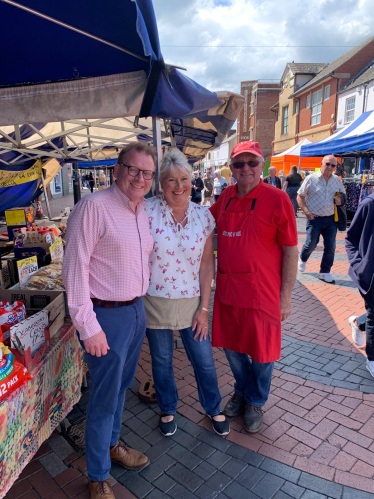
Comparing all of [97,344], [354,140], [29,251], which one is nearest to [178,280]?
[97,344]

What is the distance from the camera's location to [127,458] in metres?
2.16

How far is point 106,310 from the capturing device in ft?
5.83

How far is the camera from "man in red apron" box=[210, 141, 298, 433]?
2219mm

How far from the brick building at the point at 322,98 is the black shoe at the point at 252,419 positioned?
21.6 m

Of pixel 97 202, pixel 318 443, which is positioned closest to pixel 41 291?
pixel 97 202

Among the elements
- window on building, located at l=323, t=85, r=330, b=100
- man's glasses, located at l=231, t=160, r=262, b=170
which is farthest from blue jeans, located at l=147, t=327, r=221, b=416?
window on building, located at l=323, t=85, r=330, b=100

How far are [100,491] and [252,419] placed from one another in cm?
119

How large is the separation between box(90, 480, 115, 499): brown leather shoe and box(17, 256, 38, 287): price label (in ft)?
5.37

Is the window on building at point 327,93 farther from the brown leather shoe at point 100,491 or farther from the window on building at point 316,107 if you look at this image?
the brown leather shoe at point 100,491

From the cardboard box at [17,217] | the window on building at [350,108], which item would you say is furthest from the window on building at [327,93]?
the cardboard box at [17,217]

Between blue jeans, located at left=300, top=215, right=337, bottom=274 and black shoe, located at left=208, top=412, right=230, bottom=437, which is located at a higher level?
blue jeans, located at left=300, top=215, right=337, bottom=274

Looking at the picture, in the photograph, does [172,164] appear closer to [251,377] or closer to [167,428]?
[251,377]

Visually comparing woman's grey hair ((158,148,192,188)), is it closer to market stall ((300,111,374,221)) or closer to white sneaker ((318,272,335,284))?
white sneaker ((318,272,335,284))

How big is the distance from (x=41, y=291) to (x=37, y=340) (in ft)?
1.56
